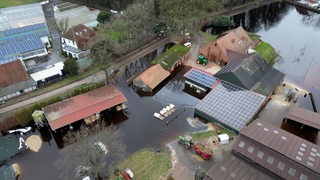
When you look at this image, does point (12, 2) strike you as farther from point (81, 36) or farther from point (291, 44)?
point (291, 44)

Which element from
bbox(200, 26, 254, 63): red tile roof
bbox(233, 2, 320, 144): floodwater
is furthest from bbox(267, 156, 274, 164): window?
bbox(200, 26, 254, 63): red tile roof

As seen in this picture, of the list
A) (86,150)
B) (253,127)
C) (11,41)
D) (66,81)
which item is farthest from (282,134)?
(11,41)

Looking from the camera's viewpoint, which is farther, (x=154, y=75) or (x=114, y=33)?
(x=114, y=33)

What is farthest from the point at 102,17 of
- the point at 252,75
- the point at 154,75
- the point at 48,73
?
the point at 252,75

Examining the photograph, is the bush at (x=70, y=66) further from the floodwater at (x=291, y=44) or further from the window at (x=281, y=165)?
the window at (x=281, y=165)

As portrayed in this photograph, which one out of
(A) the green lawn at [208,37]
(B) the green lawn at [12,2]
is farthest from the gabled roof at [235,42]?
(B) the green lawn at [12,2]

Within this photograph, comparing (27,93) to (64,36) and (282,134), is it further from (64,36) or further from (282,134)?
(282,134)
